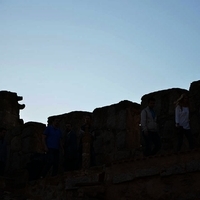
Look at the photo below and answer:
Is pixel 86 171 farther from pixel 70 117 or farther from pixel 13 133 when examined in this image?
pixel 13 133

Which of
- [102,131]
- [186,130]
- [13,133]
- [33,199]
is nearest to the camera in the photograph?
[186,130]

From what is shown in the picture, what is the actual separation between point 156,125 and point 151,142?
0.34 metres

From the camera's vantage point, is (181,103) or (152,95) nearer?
(181,103)

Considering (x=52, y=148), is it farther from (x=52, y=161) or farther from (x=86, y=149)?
Result: (x=86, y=149)

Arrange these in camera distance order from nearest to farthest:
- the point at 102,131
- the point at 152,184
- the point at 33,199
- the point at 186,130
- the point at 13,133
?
1. the point at 152,184
2. the point at 186,130
3. the point at 33,199
4. the point at 102,131
5. the point at 13,133

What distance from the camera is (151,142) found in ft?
40.8

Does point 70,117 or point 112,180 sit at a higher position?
point 70,117

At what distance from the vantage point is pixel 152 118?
1238 centimetres

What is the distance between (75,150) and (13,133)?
2.66 m

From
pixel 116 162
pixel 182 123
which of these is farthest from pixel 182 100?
pixel 116 162

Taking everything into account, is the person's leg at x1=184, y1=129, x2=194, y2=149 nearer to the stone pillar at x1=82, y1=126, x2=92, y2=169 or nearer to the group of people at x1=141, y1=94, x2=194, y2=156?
the group of people at x1=141, y1=94, x2=194, y2=156

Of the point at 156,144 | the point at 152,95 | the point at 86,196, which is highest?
the point at 152,95

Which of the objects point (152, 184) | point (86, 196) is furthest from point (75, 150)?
point (152, 184)

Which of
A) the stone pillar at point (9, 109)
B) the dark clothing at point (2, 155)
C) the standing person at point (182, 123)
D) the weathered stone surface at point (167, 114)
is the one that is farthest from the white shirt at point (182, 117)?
the stone pillar at point (9, 109)
